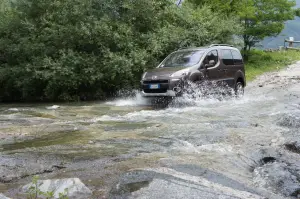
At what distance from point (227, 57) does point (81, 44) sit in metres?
5.31

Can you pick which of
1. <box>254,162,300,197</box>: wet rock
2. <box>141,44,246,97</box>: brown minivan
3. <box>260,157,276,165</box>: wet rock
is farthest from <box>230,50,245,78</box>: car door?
<box>254,162,300,197</box>: wet rock

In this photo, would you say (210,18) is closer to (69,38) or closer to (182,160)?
(69,38)

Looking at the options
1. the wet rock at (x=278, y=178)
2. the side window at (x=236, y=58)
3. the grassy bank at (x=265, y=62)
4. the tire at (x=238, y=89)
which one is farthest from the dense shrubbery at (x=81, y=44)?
the wet rock at (x=278, y=178)

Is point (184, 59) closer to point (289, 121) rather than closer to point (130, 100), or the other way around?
point (130, 100)

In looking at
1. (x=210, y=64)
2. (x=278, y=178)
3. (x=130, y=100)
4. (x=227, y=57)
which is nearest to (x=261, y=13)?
(x=227, y=57)

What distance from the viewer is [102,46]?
44.7ft

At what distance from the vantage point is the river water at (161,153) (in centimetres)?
388

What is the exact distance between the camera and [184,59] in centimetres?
1189

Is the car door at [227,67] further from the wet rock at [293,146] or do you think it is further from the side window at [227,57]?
the wet rock at [293,146]

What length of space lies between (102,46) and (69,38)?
4.10 ft

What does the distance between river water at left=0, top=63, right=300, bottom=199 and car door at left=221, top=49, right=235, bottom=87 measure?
3.64m

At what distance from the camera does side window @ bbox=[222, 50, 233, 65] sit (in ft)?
41.6

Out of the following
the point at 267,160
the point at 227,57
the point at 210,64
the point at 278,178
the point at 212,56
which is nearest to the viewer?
the point at 278,178

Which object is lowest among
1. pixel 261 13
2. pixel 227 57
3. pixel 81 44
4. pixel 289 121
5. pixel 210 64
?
pixel 289 121
